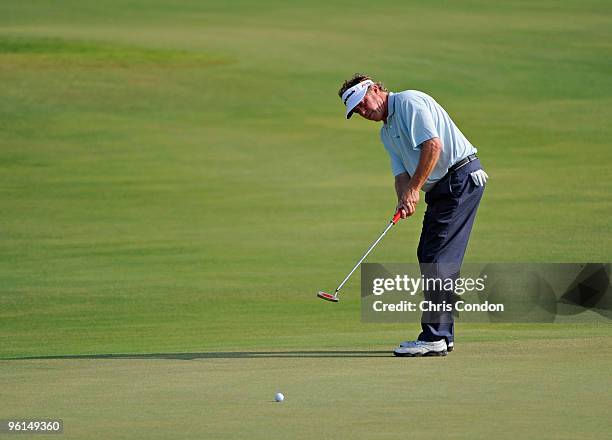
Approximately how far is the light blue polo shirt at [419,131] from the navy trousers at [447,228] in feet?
0.29

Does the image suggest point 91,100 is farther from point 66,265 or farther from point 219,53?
point 66,265

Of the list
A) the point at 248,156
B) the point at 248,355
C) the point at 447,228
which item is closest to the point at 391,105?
the point at 447,228

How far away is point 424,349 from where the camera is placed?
8.48 m

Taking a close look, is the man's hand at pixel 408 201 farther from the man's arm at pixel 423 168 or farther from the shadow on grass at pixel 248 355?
the shadow on grass at pixel 248 355

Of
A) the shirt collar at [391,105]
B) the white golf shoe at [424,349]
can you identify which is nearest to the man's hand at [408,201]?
the shirt collar at [391,105]

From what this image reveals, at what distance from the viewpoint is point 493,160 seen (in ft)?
72.9

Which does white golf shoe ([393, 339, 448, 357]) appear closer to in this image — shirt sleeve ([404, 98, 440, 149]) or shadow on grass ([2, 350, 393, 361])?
shadow on grass ([2, 350, 393, 361])

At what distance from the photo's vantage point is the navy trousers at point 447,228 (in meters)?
8.73

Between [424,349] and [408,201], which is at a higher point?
[408,201]

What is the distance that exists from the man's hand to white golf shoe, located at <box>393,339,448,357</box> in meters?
0.83

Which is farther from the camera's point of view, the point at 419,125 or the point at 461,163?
the point at 461,163

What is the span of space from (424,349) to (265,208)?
34.8ft

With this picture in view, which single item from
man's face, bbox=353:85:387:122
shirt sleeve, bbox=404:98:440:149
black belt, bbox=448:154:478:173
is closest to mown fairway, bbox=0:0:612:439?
black belt, bbox=448:154:478:173

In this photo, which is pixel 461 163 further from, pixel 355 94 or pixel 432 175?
pixel 355 94
